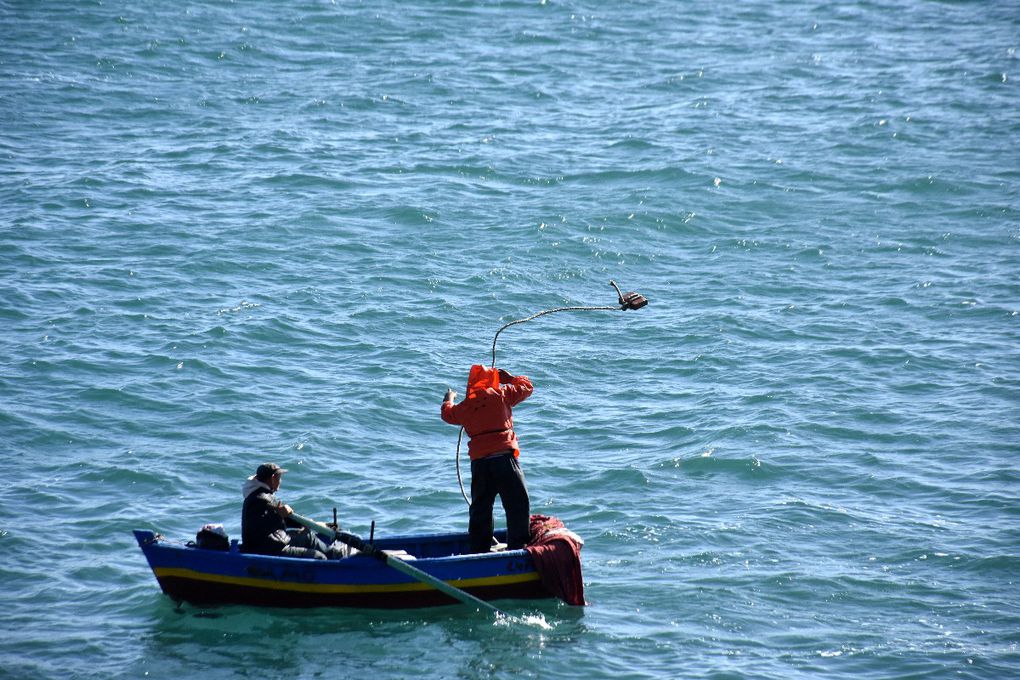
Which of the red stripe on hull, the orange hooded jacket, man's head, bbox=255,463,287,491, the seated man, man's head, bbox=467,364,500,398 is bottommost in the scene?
the red stripe on hull

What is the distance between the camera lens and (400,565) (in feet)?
34.5

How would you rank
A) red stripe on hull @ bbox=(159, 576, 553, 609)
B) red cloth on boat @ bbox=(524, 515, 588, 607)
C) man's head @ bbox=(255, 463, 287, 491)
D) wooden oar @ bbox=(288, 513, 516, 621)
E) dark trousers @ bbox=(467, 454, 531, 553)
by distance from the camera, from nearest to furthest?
wooden oar @ bbox=(288, 513, 516, 621) → man's head @ bbox=(255, 463, 287, 491) → red stripe on hull @ bbox=(159, 576, 553, 609) → red cloth on boat @ bbox=(524, 515, 588, 607) → dark trousers @ bbox=(467, 454, 531, 553)

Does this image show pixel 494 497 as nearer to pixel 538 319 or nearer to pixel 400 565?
pixel 400 565

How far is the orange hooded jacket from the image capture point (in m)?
11.1

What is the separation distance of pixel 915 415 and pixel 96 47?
71.1 ft

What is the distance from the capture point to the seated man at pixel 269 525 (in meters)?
10.7

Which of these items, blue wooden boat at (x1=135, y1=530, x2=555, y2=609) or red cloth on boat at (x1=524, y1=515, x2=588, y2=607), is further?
red cloth on boat at (x1=524, y1=515, x2=588, y2=607)

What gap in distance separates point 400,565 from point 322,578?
31.3 inches

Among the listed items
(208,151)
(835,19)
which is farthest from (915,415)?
(835,19)

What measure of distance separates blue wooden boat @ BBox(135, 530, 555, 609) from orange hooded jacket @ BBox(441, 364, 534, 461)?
3.08 feet

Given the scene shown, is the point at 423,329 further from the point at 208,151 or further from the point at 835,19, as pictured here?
the point at 835,19

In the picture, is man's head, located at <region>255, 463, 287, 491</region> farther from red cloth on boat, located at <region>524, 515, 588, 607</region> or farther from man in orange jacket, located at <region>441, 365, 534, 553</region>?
red cloth on boat, located at <region>524, 515, 588, 607</region>

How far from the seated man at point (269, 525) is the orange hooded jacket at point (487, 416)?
4.87 ft

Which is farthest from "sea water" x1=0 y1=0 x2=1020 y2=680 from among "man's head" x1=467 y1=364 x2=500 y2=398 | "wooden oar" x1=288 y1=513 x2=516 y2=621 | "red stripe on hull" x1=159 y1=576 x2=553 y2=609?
"man's head" x1=467 y1=364 x2=500 y2=398
